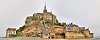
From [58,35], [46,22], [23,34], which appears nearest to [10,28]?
[23,34]

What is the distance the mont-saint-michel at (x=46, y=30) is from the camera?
8206 cm

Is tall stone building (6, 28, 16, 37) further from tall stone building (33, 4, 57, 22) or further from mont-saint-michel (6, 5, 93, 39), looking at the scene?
tall stone building (33, 4, 57, 22)

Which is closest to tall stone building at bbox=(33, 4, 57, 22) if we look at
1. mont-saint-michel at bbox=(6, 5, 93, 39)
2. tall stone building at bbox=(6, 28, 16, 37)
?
mont-saint-michel at bbox=(6, 5, 93, 39)

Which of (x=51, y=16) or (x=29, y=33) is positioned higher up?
(x=51, y=16)

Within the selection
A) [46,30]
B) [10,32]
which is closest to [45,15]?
[46,30]

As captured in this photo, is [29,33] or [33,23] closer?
[29,33]

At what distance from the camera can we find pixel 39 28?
88438 millimetres

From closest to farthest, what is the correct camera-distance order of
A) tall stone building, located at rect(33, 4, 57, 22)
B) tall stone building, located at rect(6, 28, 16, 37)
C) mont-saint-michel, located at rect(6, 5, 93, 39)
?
mont-saint-michel, located at rect(6, 5, 93, 39) < tall stone building, located at rect(6, 28, 16, 37) < tall stone building, located at rect(33, 4, 57, 22)

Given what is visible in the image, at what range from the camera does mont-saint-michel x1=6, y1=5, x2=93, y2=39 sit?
269ft

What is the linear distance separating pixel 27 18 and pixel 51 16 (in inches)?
463

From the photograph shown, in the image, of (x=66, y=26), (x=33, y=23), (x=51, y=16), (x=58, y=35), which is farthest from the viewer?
(x=51, y=16)

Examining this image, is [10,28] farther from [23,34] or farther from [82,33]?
[82,33]

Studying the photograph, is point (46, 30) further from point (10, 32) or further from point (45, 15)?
point (45, 15)

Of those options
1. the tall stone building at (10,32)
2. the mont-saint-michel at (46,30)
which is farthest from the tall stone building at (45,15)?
the tall stone building at (10,32)
